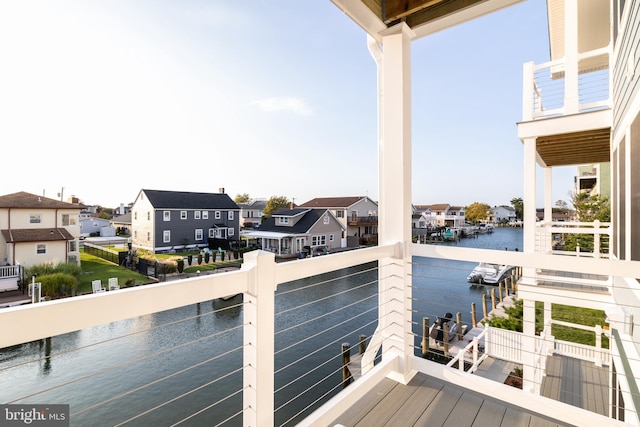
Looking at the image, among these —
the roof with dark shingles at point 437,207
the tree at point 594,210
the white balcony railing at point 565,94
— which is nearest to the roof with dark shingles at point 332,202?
the roof with dark shingles at point 437,207

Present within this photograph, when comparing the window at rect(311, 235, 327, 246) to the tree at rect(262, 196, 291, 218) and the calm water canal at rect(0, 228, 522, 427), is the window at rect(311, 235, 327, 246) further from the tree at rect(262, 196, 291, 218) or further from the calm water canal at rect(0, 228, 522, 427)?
the calm water canal at rect(0, 228, 522, 427)

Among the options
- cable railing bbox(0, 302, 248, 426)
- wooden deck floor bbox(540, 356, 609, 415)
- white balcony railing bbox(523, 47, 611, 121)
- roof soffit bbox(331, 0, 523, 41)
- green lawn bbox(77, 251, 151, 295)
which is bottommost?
cable railing bbox(0, 302, 248, 426)

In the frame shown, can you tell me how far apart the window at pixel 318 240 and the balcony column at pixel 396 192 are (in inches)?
584

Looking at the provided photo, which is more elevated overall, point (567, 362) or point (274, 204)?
point (274, 204)

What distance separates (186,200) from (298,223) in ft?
23.8

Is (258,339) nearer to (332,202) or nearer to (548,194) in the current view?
(548,194)

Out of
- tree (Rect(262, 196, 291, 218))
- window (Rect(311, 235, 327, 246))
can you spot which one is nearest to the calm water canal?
window (Rect(311, 235, 327, 246))

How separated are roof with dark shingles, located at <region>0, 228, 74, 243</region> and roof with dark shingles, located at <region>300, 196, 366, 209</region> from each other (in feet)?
46.7

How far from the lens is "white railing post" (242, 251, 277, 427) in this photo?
3.62 feet

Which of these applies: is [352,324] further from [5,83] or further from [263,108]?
[5,83]

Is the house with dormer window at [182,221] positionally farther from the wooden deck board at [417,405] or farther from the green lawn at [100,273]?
the wooden deck board at [417,405]

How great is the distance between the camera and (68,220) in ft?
23.4

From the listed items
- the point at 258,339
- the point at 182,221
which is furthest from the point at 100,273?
the point at 258,339

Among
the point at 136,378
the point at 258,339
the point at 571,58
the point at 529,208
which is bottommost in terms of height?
the point at 136,378
